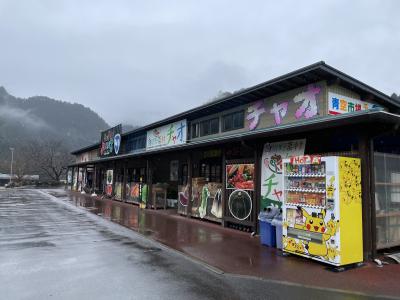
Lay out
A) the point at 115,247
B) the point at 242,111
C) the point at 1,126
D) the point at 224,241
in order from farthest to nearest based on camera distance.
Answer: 1. the point at 1,126
2. the point at 242,111
3. the point at 224,241
4. the point at 115,247

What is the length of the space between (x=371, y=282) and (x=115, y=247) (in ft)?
19.6

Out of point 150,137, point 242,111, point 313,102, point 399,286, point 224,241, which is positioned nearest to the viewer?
point 399,286

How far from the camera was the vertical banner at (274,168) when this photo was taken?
10133 millimetres

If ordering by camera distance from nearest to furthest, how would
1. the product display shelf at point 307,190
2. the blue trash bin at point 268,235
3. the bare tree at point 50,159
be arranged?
the product display shelf at point 307,190, the blue trash bin at point 268,235, the bare tree at point 50,159

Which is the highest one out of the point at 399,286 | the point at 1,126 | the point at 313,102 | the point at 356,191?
the point at 1,126

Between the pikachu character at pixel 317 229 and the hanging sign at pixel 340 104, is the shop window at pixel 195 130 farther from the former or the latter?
the pikachu character at pixel 317 229

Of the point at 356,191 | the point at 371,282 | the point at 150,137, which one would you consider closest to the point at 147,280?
the point at 371,282

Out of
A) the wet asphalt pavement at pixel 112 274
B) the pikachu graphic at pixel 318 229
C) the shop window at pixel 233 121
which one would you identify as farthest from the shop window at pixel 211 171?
the pikachu graphic at pixel 318 229

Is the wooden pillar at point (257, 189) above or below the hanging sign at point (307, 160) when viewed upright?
below

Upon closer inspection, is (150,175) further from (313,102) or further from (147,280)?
(147,280)

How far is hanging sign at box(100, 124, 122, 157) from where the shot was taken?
3100 centimetres

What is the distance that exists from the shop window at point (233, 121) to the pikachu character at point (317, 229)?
29.2 feet

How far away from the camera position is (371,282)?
6.31 m

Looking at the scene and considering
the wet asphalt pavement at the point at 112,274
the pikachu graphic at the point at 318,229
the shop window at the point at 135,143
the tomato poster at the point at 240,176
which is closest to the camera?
the wet asphalt pavement at the point at 112,274
